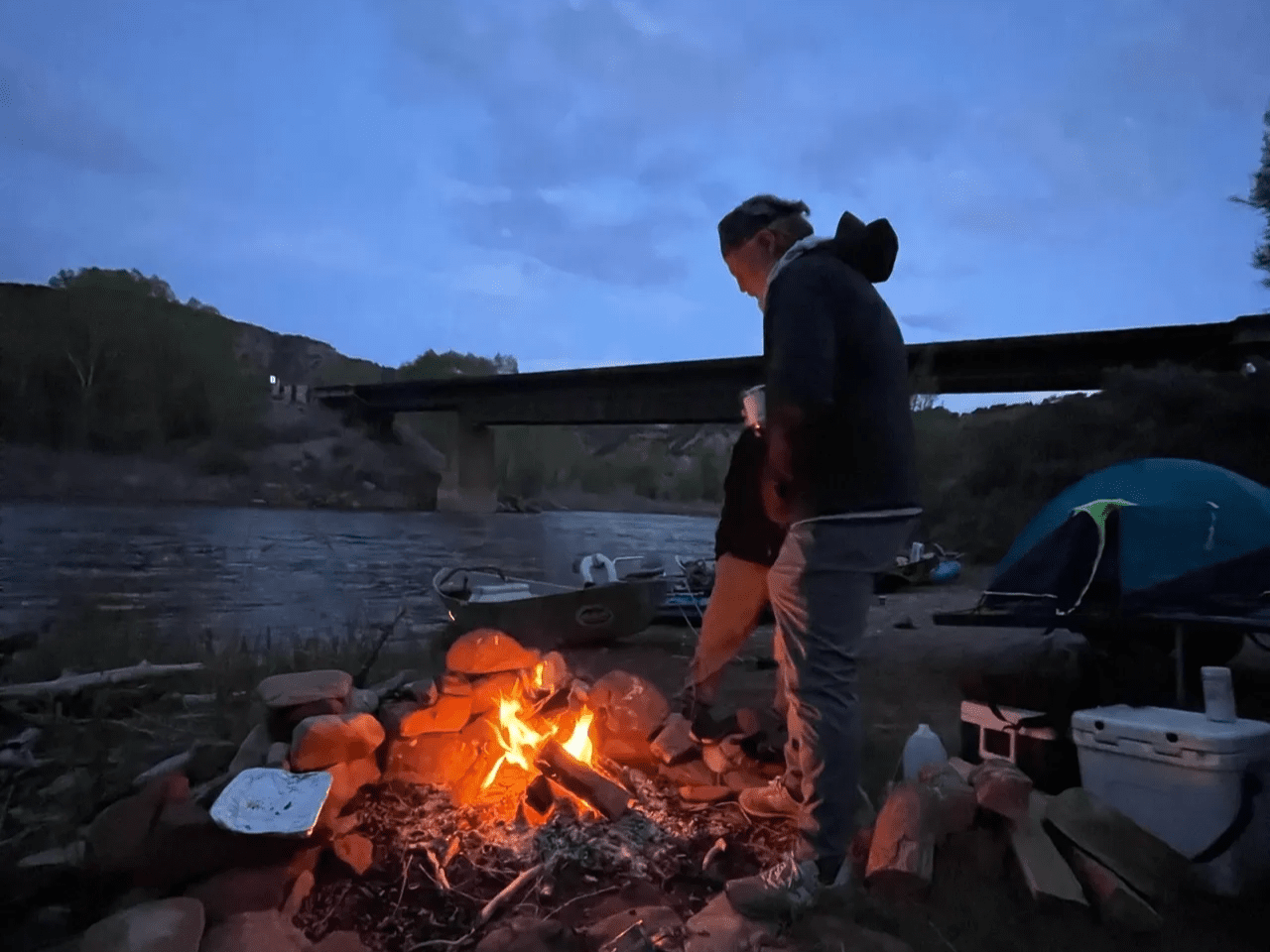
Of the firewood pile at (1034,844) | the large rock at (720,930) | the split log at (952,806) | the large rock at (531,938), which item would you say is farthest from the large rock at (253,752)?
the split log at (952,806)

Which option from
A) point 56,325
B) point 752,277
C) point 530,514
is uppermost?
point 56,325

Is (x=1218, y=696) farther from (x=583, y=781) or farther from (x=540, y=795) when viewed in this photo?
(x=540, y=795)

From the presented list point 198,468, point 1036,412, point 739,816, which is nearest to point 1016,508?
point 1036,412

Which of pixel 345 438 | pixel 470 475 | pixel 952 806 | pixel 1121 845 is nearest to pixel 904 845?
pixel 952 806

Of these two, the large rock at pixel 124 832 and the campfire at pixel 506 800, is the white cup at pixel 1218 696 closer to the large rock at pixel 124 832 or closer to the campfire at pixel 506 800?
the campfire at pixel 506 800

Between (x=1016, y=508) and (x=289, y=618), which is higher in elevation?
(x=1016, y=508)

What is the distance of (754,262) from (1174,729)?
186 cm

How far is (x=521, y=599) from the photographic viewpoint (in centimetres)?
595

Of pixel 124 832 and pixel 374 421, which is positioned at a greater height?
pixel 374 421

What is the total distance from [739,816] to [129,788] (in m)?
2.02

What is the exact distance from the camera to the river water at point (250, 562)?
32.4 feet

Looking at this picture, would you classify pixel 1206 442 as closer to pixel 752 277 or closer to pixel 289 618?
pixel 752 277

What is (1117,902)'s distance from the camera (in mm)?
2104

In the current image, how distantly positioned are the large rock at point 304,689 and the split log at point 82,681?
75.2 inches
